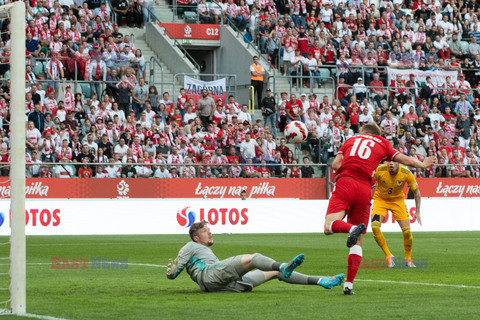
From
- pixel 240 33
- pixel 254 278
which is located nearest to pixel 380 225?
pixel 254 278

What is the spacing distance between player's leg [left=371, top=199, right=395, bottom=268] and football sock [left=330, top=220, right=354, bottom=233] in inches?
180

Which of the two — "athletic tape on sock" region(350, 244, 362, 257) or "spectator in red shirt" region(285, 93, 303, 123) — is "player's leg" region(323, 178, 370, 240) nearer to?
"athletic tape on sock" region(350, 244, 362, 257)

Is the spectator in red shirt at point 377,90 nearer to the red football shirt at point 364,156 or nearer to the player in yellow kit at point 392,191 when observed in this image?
the player in yellow kit at point 392,191

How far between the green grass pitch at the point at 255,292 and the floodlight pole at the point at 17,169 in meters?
0.35

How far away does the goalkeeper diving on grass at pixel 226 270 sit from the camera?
33.1 ft

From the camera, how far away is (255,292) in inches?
434

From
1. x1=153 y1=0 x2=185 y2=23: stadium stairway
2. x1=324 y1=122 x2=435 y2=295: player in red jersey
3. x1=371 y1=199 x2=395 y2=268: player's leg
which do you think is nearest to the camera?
x1=324 y1=122 x2=435 y2=295: player in red jersey

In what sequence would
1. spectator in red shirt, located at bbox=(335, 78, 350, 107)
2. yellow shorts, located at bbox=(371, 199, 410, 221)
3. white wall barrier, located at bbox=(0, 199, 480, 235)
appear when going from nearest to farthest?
1. yellow shorts, located at bbox=(371, 199, 410, 221)
2. white wall barrier, located at bbox=(0, 199, 480, 235)
3. spectator in red shirt, located at bbox=(335, 78, 350, 107)

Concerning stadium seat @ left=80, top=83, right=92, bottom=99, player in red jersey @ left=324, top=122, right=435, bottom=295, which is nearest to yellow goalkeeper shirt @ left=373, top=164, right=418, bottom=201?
player in red jersey @ left=324, top=122, right=435, bottom=295

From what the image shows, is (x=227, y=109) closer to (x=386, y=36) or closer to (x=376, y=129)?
(x=386, y=36)

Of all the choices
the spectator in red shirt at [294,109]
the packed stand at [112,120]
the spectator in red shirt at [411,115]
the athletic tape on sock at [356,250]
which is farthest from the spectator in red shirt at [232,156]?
the athletic tape on sock at [356,250]

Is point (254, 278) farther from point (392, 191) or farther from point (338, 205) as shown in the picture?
point (392, 191)

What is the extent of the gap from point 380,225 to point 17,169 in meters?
8.04

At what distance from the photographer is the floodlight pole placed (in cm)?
862
